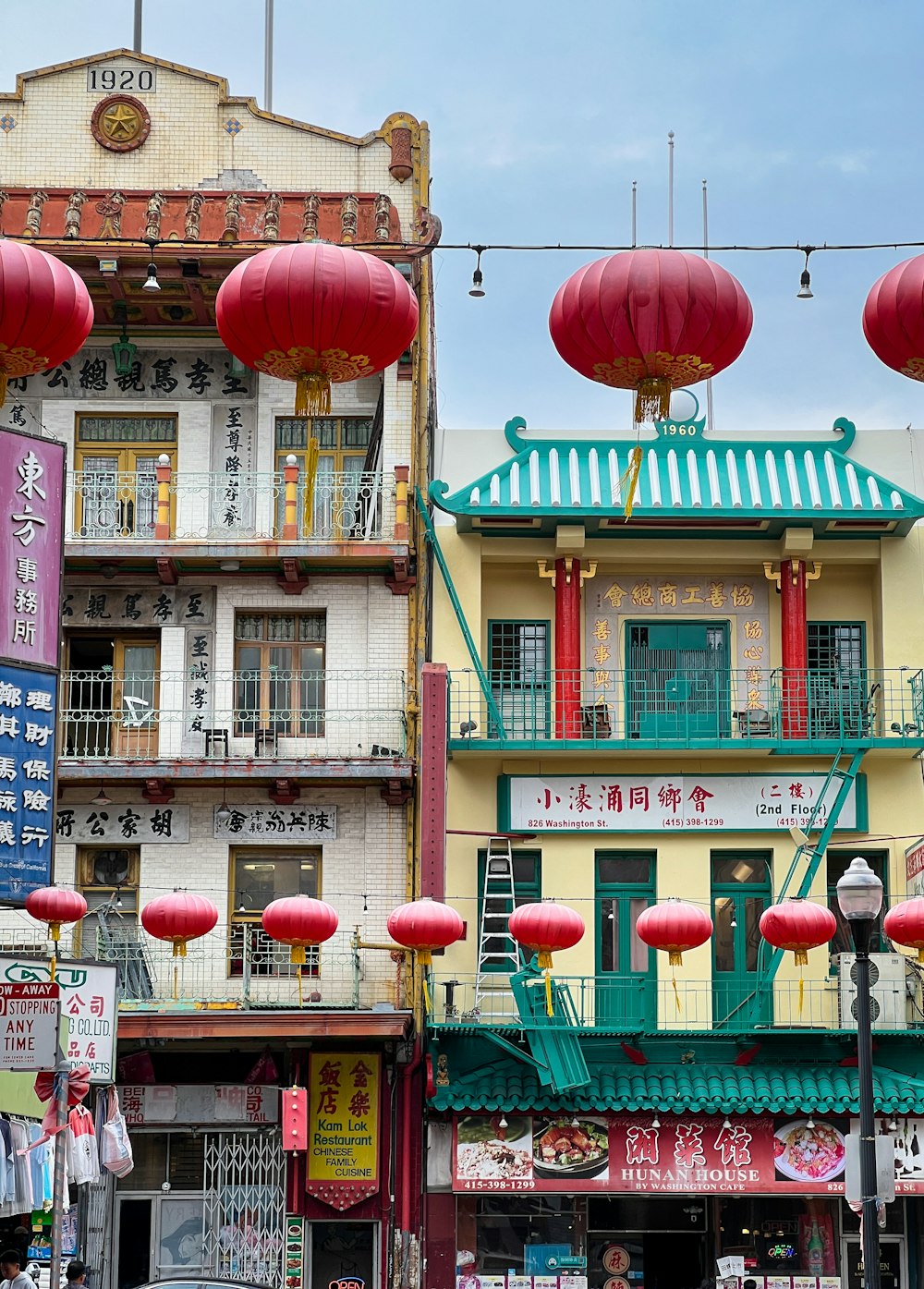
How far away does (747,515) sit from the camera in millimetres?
28984

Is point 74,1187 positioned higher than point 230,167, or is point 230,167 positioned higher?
point 230,167

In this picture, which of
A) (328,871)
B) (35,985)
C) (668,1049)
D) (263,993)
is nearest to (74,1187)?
(263,993)

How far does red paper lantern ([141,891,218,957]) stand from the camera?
965 inches

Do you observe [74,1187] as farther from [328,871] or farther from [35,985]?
[35,985]

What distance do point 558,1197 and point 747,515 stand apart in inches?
391

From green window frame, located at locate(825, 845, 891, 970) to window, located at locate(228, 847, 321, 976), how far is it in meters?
7.35

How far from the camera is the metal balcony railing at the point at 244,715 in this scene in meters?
29.1

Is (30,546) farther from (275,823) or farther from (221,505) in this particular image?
(221,505)

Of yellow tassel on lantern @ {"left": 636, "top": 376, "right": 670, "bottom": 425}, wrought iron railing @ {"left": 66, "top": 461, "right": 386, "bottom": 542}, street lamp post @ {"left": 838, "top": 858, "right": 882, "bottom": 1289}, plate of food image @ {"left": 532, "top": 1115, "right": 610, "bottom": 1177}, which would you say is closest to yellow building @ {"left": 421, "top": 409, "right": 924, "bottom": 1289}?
plate of food image @ {"left": 532, "top": 1115, "right": 610, "bottom": 1177}

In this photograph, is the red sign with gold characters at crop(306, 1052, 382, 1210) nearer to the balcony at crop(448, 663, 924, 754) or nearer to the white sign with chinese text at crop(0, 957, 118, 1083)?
the balcony at crop(448, 663, 924, 754)

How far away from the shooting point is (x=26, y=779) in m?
16.3

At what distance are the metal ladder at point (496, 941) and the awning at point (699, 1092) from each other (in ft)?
3.87

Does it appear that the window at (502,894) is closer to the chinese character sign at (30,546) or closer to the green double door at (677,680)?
the green double door at (677,680)

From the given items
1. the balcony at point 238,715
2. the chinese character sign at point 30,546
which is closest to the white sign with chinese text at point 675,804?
the balcony at point 238,715
